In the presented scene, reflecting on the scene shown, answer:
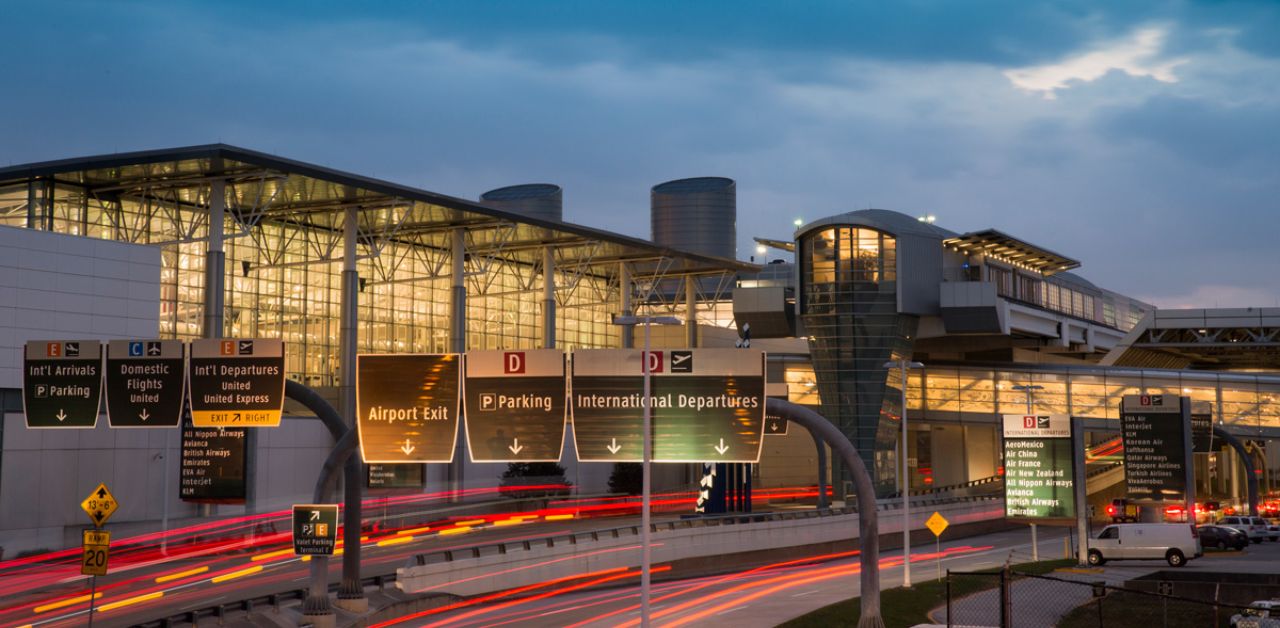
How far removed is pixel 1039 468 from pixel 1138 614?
373 inches

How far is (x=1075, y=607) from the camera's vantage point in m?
38.4

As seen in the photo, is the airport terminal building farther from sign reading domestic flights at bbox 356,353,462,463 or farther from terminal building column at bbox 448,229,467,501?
sign reading domestic flights at bbox 356,353,462,463

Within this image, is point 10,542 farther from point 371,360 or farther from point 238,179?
point 371,360

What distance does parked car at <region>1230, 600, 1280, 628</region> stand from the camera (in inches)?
1076

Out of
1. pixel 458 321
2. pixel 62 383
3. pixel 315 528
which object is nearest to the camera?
pixel 62 383

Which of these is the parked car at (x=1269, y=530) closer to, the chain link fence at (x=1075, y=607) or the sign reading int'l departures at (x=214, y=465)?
the chain link fence at (x=1075, y=607)

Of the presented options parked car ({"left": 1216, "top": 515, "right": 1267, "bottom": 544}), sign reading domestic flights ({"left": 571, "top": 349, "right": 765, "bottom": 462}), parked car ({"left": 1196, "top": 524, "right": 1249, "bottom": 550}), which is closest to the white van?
parked car ({"left": 1196, "top": 524, "right": 1249, "bottom": 550})

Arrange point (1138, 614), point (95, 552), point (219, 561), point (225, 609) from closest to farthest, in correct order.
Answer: point (95, 552)
point (225, 609)
point (1138, 614)
point (219, 561)

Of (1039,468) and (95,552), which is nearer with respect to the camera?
(95,552)

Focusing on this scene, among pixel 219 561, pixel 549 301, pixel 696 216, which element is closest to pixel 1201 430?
pixel 549 301

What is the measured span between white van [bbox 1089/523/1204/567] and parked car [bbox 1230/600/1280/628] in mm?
23615

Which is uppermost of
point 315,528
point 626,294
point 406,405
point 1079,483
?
point 626,294

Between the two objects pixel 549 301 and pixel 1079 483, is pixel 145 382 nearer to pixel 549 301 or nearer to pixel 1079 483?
pixel 1079 483

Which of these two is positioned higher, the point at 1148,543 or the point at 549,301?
the point at 549,301
